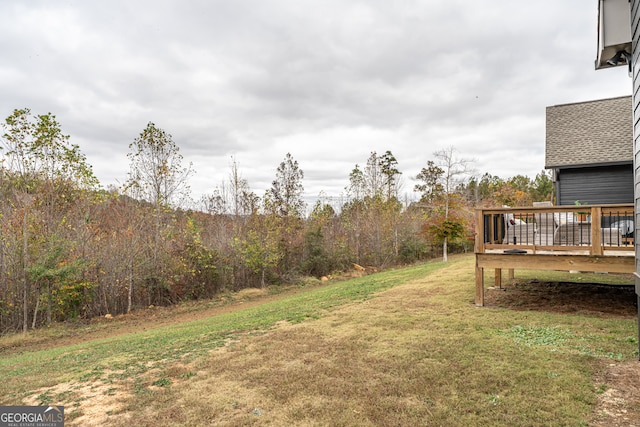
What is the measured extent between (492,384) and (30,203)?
12.6 metres

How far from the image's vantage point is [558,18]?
9.62 meters

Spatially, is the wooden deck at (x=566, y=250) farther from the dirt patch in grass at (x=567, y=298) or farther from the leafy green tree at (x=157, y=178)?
the leafy green tree at (x=157, y=178)

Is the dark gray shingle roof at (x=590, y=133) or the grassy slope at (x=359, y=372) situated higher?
the dark gray shingle roof at (x=590, y=133)

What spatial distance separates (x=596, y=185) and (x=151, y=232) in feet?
52.1

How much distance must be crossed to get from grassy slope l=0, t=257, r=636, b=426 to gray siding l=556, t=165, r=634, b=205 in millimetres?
7332

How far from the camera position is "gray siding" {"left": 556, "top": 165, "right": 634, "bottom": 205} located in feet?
33.5

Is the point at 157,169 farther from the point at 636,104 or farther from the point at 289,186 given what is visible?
the point at 636,104

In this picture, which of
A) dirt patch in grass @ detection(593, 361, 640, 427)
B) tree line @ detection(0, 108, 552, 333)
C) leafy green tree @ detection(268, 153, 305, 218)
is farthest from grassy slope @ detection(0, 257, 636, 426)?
leafy green tree @ detection(268, 153, 305, 218)

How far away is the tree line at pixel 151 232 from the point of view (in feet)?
31.7

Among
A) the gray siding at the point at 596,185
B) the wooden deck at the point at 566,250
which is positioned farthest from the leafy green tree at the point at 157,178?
the gray siding at the point at 596,185

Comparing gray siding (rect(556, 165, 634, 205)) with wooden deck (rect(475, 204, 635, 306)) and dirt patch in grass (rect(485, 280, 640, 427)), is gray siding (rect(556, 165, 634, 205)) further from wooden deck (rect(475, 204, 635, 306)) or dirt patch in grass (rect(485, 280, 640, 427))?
wooden deck (rect(475, 204, 635, 306))

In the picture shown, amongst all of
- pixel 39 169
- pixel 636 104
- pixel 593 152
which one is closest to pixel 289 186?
pixel 39 169

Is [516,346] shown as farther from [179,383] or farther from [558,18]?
[558,18]

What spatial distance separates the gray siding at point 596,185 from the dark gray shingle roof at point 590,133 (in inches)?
19.1
